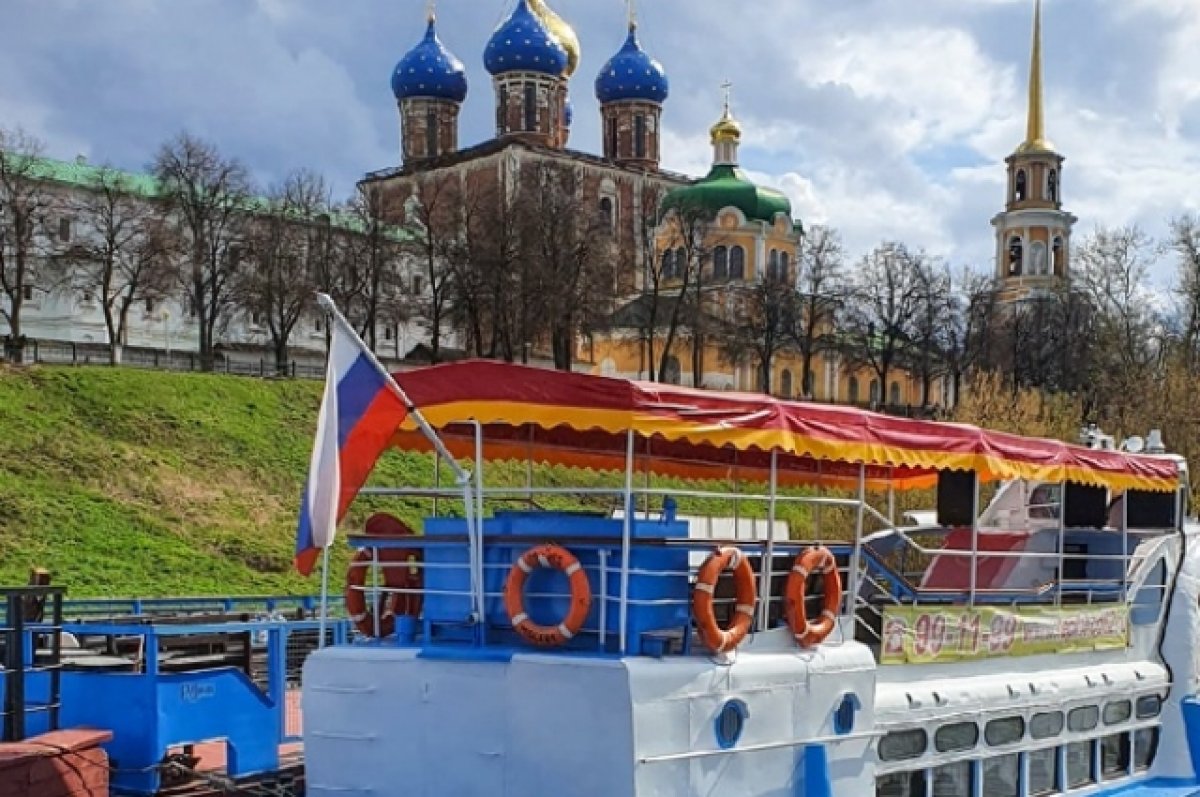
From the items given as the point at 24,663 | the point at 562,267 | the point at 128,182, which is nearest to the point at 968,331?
the point at 562,267

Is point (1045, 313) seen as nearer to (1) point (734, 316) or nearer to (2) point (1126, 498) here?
(1) point (734, 316)

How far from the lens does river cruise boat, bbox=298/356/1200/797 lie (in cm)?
899

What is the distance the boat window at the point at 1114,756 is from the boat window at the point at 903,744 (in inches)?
124

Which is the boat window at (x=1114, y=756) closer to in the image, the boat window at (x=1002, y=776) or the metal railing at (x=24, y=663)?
the boat window at (x=1002, y=776)

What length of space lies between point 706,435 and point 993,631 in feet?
13.6

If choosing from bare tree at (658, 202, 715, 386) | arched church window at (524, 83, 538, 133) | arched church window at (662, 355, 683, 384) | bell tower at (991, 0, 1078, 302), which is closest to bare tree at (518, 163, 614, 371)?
bare tree at (658, 202, 715, 386)

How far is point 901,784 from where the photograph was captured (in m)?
11.0

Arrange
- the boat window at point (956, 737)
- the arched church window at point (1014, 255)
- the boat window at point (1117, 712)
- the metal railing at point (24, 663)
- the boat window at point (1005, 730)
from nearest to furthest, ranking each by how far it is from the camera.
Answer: the metal railing at point (24, 663) → the boat window at point (956, 737) → the boat window at point (1005, 730) → the boat window at point (1117, 712) → the arched church window at point (1014, 255)

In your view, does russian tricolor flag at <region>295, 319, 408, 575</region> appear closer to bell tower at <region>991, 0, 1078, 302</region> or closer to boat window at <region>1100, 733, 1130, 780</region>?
boat window at <region>1100, 733, 1130, 780</region>

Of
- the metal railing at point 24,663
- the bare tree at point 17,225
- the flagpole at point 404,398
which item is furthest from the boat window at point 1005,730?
the bare tree at point 17,225

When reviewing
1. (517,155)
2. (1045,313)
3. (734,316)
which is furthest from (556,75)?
(1045,313)

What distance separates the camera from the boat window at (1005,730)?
11.7 metres

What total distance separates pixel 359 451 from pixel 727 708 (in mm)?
3037

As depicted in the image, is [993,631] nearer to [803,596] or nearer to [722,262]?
[803,596]
